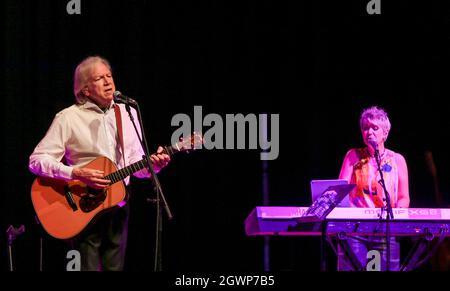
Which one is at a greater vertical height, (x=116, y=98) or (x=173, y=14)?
(x=173, y=14)

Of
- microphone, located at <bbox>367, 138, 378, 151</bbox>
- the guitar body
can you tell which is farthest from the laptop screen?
the guitar body

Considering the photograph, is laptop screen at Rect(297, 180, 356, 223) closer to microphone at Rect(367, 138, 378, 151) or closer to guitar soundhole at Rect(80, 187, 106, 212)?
microphone at Rect(367, 138, 378, 151)

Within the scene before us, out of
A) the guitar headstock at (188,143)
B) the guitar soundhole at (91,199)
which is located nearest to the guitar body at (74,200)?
the guitar soundhole at (91,199)

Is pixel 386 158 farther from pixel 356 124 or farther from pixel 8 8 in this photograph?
pixel 8 8

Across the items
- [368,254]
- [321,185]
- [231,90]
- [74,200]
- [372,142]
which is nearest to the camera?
[321,185]

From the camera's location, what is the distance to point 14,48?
19.9 feet

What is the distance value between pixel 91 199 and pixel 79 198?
0.31ft

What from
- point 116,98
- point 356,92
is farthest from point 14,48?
point 356,92

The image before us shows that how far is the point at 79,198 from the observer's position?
472cm

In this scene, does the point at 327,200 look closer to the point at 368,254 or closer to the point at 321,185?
the point at 321,185

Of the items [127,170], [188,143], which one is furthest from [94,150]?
[188,143]

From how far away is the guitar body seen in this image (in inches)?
182
